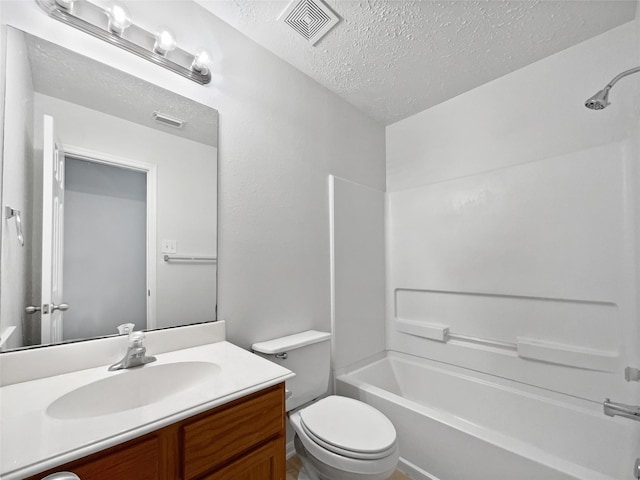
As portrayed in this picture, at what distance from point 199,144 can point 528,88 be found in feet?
6.65

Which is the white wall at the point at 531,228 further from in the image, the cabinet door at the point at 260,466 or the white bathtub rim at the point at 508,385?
the cabinet door at the point at 260,466

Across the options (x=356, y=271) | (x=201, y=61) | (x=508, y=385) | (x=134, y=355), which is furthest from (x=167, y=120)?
(x=508, y=385)

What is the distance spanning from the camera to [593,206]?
1.54 metres

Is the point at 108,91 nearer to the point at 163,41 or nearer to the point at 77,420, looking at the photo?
the point at 163,41

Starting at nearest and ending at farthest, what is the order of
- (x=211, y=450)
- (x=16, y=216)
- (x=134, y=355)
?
(x=211, y=450)
(x=16, y=216)
(x=134, y=355)

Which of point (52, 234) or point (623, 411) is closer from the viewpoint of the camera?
point (52, 234)

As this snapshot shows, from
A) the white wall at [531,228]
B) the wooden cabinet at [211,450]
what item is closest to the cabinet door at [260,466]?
the wooden cabinet at [211,450]

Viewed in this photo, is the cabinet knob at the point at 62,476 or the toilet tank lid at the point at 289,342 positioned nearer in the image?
the cabinet knob at the point at 62,476

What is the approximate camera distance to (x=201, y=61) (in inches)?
51.7

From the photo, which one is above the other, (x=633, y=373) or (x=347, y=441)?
(x=633, y=373)

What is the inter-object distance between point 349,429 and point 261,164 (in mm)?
1414

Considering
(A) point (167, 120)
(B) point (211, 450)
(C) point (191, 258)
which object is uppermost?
(A) point (167, 120)

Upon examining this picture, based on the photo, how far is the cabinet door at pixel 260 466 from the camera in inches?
33.0

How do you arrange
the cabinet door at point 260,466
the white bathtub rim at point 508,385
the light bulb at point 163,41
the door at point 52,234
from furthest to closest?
the white bathtub rim at point 508,385
the light bulb at point 163,41
the door at point 52,234
the cabinet door at point 260,466
